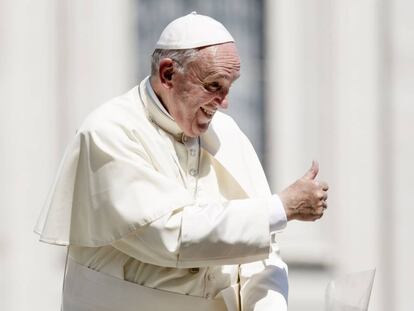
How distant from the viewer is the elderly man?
5387 mm

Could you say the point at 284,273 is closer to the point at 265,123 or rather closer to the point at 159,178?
the point at 159,178

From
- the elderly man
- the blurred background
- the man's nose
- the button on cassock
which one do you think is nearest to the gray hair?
the elderly man

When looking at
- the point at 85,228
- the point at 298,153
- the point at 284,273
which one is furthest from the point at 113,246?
the point at 298,153

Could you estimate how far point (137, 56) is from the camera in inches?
466

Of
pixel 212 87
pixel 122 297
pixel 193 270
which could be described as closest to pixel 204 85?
pixel 212 87

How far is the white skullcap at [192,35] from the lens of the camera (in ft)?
18.0

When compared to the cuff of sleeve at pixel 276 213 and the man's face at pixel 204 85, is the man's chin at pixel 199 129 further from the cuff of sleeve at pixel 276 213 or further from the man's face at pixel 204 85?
the cuff of sleeve at pixel 276 213

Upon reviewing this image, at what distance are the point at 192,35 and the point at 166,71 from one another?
0.44ft

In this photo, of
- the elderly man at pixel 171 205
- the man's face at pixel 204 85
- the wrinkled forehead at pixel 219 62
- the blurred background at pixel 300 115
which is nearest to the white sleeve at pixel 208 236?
the elderly man at pixel 171 205

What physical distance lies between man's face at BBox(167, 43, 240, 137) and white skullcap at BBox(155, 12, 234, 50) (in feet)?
0.09

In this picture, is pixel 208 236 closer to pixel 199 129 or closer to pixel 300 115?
pixel 199 129

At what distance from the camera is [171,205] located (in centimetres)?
543

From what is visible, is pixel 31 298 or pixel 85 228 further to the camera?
pixel 31 298

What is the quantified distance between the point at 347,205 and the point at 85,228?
6.33 m
